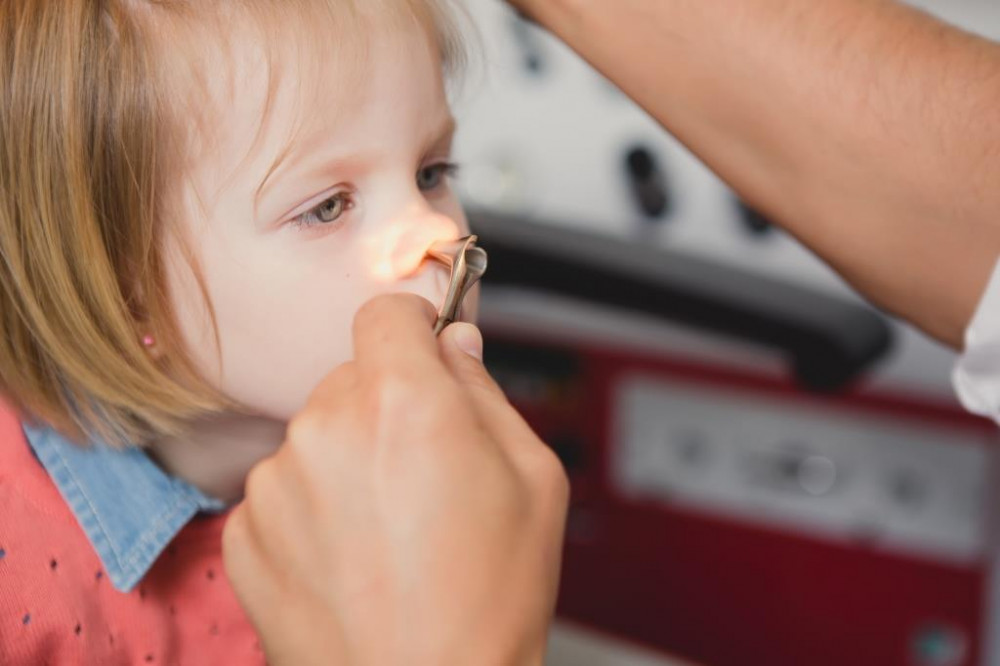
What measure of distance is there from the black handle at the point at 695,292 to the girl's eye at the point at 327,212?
0.86 feet

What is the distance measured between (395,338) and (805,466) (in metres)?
0.74

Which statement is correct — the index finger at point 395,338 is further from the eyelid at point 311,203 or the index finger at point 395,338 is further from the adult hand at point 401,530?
the eyelid at point 311,203

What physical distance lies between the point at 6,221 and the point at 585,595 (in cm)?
83

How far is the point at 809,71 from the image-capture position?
68cm

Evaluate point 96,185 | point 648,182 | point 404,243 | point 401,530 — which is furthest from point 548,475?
point 648,182

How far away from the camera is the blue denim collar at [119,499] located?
24.6 inches

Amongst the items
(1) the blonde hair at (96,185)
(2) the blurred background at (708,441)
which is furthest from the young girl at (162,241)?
(2) the blurred background at (708,441)

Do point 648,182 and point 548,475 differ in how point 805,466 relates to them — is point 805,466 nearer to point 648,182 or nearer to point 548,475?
point 648,182

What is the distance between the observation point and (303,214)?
616 mm

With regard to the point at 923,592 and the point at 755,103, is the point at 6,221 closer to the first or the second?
the point at 755,103

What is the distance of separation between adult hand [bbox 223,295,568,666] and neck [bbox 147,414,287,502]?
0.79 feet

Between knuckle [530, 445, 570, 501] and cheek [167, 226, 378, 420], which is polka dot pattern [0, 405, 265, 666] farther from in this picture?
knuckle [530, 445, 570, 501]

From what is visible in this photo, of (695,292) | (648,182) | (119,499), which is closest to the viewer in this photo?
(119,499)

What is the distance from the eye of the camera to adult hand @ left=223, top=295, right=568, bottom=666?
43 centimetres
